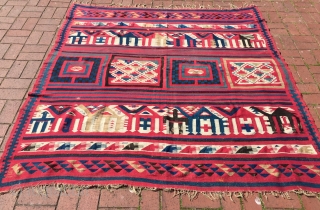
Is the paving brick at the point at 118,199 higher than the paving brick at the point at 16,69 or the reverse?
the reverse

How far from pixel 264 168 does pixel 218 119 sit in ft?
2.04

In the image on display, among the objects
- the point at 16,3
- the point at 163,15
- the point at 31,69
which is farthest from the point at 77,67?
the point at 16,3

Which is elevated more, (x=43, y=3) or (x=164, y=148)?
(x=43, y=3)

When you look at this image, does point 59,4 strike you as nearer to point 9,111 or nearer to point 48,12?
point 48,12

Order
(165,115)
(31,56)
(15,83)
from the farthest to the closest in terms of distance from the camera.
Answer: (31,56) → (15,83) → (165,115)

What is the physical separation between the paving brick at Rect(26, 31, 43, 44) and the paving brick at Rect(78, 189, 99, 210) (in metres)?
2.22

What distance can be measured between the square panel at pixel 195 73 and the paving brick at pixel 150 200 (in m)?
1.23

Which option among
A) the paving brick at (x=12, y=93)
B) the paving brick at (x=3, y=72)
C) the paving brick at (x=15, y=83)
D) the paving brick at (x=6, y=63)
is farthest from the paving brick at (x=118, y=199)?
the paving brick at (x=6, y=63)

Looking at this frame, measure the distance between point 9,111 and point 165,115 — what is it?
149 cm

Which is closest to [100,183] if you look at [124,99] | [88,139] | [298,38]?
[88,139]

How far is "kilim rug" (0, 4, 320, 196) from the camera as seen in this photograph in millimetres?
2625

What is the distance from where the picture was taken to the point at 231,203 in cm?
248

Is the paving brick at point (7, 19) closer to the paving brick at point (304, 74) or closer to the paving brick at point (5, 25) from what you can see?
the paving brick at point (5, 25)

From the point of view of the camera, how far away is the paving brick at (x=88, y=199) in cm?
245
